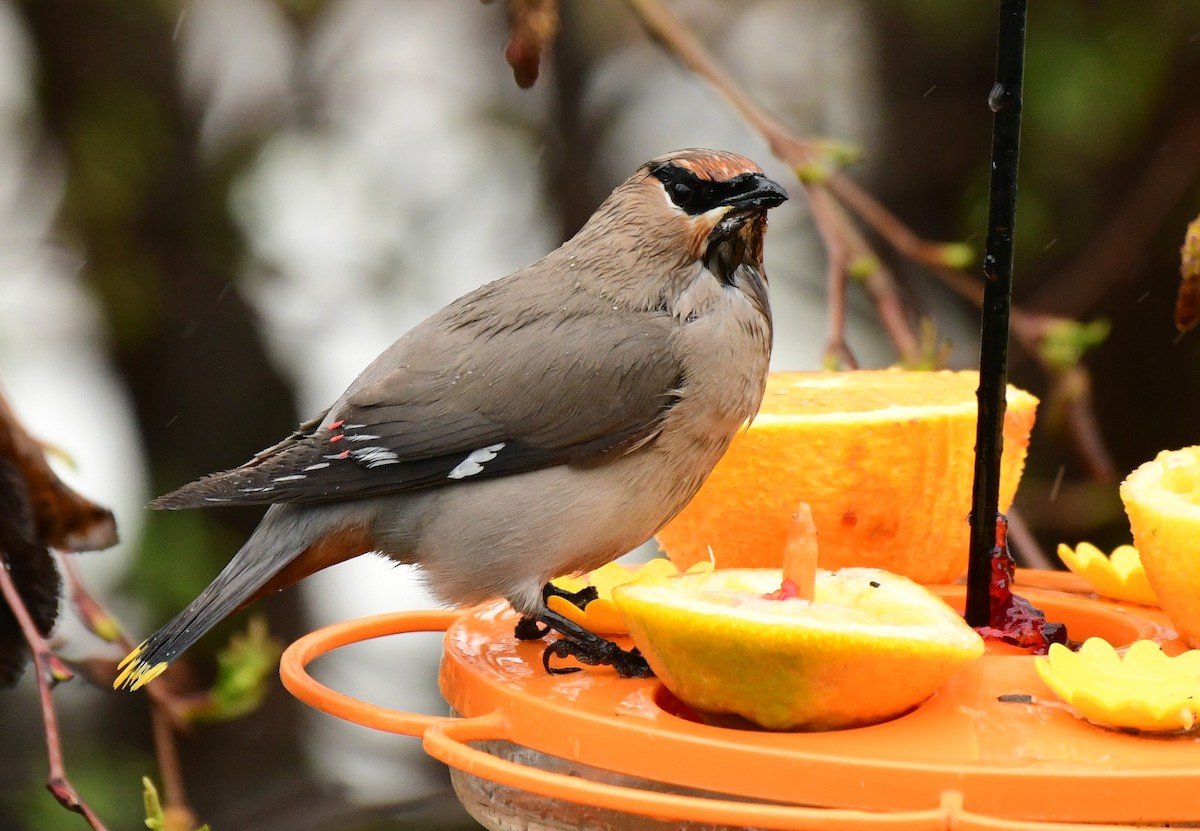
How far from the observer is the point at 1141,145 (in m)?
5.11

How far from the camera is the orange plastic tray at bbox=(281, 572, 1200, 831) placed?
76.5 inches

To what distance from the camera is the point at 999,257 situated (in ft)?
8.16

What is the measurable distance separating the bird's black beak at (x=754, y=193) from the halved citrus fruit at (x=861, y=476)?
1.36ft

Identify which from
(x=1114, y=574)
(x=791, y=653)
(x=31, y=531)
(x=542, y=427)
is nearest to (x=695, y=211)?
(x=542, y=427)

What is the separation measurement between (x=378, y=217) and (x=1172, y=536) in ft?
11.2

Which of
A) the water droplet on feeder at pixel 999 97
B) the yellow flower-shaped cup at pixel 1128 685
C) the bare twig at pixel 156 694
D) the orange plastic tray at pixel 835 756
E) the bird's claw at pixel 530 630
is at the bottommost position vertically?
the bare twig at pixel 156 694

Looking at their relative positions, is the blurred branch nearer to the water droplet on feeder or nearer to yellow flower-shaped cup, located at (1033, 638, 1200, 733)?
the water droplet on feeder

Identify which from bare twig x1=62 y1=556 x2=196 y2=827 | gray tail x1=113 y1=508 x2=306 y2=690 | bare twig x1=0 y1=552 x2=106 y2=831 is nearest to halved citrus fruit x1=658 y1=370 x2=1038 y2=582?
gray tail x1=113 y1=508 x2=306 y2=690

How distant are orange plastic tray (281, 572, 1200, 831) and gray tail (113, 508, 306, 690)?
1.08ft

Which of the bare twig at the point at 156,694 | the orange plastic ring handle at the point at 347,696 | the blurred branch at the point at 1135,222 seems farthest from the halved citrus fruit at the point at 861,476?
the blurred branch at the point at 1135,222

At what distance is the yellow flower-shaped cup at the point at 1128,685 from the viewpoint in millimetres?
2129

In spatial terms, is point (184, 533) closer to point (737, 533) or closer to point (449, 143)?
point (449, 143)

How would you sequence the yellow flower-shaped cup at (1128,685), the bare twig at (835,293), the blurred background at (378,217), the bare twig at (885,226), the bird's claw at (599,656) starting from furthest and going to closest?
1. the blurred background at (378,217)
2. the bare twig at (885,226)
3. the bare twig at (835,293)
4. the bird's claw at (599,656)
5. the yellow flower-shaped cup at (1128,685)

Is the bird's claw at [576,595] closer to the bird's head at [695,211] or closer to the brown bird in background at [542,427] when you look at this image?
the brown bird in background at [542,427]
